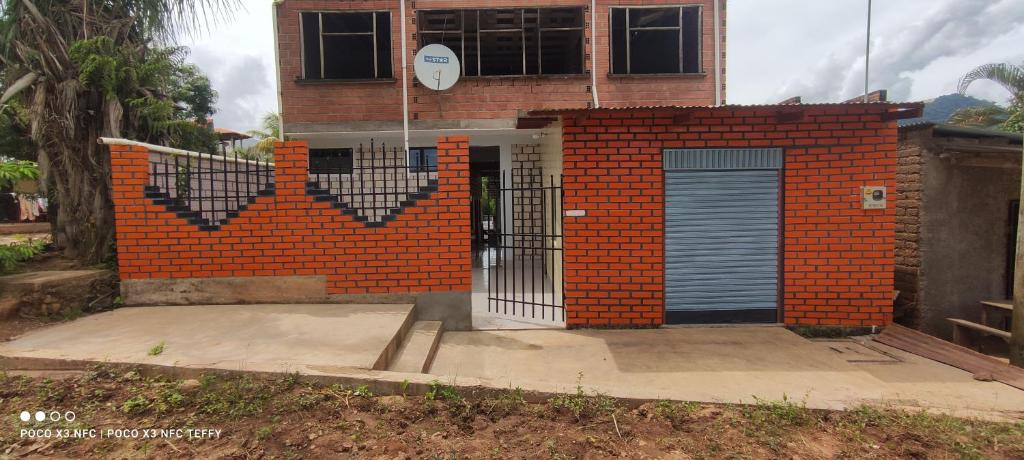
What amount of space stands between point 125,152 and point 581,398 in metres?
5.18

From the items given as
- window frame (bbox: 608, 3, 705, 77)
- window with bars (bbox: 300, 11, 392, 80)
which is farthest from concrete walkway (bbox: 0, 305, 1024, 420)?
window with bars (bbox: 300, 11, 392, 80)

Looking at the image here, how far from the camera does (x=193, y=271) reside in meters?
5.14

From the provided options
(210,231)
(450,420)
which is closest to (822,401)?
(450,420)

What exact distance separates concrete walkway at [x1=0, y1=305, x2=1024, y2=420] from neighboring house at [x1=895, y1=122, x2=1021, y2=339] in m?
1.67

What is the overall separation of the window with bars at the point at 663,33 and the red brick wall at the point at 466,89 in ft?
0.57

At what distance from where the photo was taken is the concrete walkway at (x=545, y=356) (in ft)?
11.2

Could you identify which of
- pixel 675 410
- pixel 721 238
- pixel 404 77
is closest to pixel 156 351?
pixel 675 410

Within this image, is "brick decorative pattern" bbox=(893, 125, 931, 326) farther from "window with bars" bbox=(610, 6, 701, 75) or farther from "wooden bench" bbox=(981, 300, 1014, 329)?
"window with bars" bbox=(610, 6, 701, 75)

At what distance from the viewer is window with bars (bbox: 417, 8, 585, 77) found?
941cm

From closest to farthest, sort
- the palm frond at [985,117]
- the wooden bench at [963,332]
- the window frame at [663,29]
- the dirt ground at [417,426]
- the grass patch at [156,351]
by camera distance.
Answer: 1. the dirt ground at [417,426]
2. the grass patch at [156,351]
3. the wooden bench at [963,332]
4. the window frame at [663,29]
5. the palm frond at [985,117]

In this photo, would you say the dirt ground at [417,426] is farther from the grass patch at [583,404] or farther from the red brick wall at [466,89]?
the red brick wall at [466,89]

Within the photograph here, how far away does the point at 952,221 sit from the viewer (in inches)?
230

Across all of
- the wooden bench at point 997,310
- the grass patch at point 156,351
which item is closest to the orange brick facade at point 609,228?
the grass patch at point 156,351

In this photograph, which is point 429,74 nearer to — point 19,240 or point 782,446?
point 19,240
